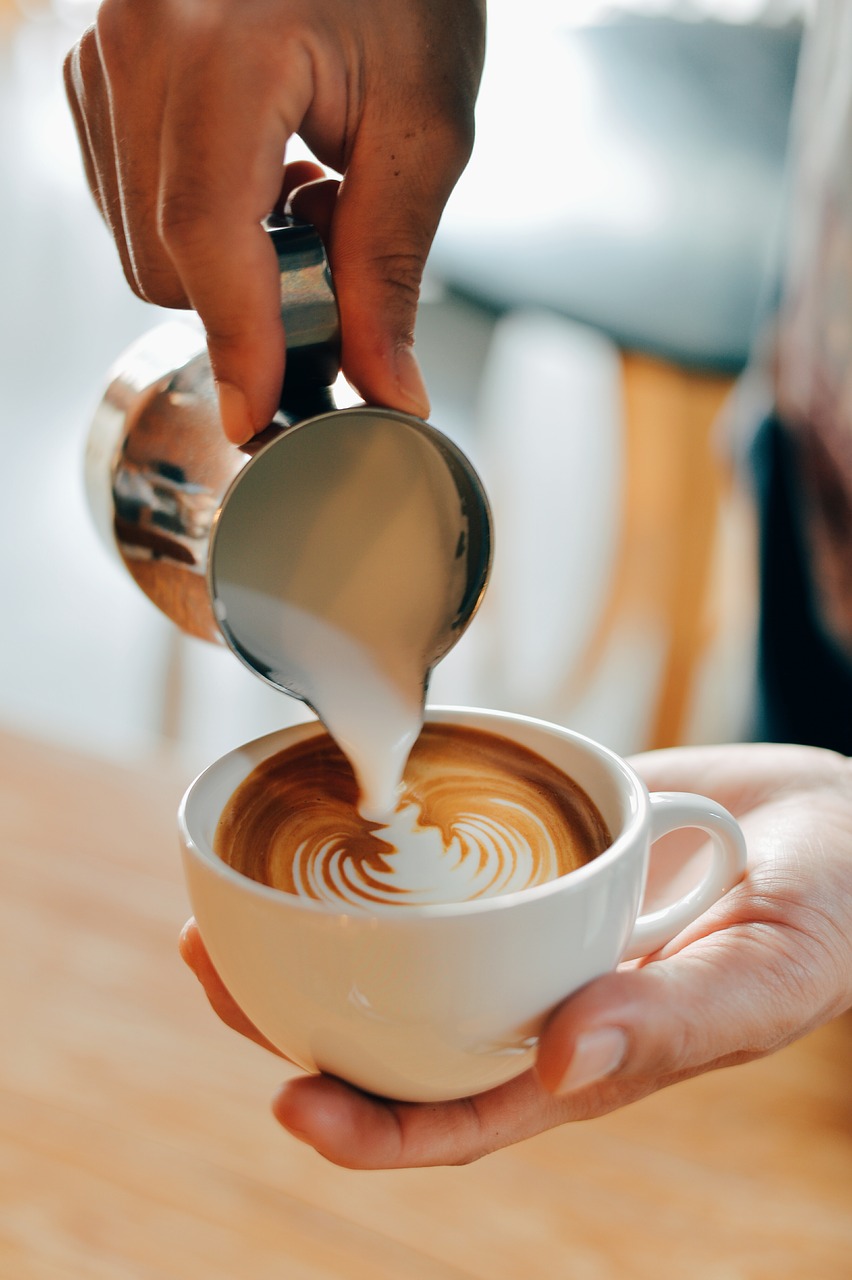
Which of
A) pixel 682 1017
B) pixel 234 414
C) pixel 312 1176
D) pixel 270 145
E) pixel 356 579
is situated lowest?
pixel 312 1176

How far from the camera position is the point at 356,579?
68 cm

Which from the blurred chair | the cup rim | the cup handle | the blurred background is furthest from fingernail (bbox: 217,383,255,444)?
the blurred chair

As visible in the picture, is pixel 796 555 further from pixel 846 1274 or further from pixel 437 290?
pixel 437 290

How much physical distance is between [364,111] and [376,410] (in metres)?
0.17

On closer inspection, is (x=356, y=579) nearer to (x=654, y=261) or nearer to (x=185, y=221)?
(x=185, y=221)

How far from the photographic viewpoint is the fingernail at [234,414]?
58 centimetres

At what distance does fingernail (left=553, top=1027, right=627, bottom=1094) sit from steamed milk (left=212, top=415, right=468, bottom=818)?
0.64ft

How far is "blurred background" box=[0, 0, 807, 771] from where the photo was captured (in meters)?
1.79

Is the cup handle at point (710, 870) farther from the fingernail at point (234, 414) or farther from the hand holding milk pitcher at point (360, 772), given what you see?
the fingernail at point (234, 414)

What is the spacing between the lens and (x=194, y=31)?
0.57 meters

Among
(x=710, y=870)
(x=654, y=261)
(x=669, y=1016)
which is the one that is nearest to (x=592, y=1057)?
(x=669, y=1016)

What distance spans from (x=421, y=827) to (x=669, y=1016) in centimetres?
18

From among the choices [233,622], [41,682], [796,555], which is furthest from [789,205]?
[41,682]

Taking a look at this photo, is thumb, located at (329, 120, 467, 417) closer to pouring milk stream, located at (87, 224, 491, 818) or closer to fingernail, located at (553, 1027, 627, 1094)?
pouring milk stream, located at (87, 224, 491, 818)
